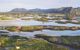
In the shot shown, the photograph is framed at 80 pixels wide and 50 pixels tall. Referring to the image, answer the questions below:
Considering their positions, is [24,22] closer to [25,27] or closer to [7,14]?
[25,27]

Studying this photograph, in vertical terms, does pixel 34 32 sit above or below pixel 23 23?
below

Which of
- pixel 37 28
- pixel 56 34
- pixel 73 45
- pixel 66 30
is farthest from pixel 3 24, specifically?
pixel 73 45

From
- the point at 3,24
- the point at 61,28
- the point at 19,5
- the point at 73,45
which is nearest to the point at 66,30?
the point at 61,28

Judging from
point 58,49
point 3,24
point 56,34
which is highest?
point 3,24

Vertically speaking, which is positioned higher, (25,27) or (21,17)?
(21,17)

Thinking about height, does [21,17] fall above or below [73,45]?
above

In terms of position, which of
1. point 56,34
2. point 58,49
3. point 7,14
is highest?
point 7,14

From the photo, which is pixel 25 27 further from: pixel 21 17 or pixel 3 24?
pixel 3 24

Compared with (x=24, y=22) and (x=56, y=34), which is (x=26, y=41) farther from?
(x=56, y=34)
